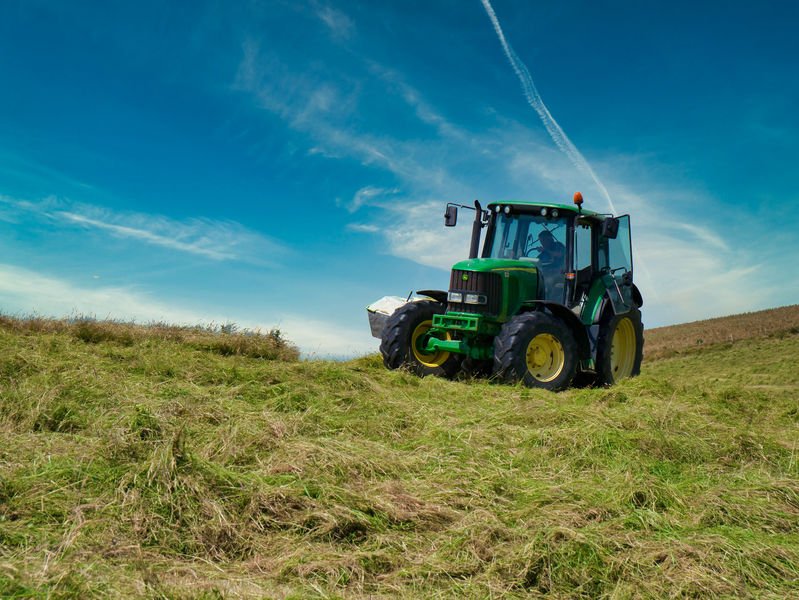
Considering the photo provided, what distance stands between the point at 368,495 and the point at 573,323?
544 cm

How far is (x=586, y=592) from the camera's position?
2762 millimetres

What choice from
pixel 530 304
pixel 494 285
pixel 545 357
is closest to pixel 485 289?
pixel 494 285

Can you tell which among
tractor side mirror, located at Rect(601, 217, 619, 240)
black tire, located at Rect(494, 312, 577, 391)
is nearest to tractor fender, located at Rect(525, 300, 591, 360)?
black tire, located at Rect(494, 312, 577, 391)

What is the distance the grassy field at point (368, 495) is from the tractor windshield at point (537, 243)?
2.77m

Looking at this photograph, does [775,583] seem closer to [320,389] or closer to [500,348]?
[320,389]

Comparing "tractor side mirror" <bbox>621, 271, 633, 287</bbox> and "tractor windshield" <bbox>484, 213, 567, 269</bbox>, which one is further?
"tractor side mirror" <bbox>621, 271, 633, 287</bbox>

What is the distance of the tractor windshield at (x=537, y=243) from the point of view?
8555 millimetres

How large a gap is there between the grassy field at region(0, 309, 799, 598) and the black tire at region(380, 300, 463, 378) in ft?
7.48

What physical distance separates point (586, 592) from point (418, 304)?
20.0 feet

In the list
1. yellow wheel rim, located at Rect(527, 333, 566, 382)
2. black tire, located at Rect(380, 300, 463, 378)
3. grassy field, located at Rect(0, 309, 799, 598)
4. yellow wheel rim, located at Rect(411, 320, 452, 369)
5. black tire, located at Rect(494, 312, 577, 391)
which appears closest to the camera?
grassy field, located at Rect(0, 309, 799, 598)

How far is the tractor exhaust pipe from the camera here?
29.3 ft

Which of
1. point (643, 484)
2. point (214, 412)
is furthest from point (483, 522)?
point (214, 412)

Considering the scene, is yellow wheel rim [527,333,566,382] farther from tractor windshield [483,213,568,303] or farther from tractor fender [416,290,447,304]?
tractor fender [416,290,447,304]

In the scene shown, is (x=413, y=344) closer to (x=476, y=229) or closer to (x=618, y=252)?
(x=476, y=229)
